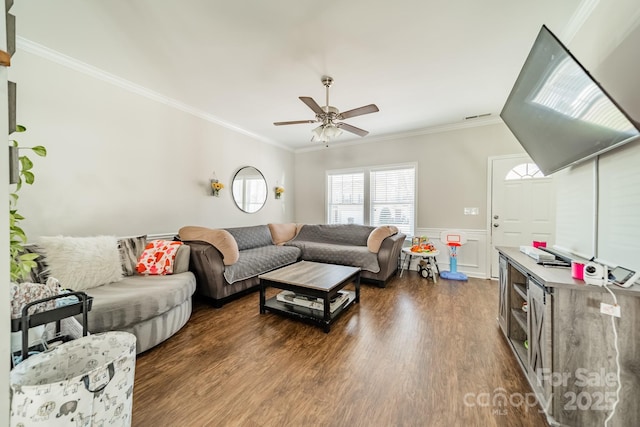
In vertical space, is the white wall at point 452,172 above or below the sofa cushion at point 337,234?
above

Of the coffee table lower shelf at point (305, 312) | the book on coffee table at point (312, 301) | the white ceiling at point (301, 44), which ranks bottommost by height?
the coffee table lower shelf at point (305, 312)

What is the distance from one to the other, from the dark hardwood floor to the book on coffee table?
165 mm

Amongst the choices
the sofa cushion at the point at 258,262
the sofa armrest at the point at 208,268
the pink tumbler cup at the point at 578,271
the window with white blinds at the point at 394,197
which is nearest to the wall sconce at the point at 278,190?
the sofa cushion at the point at 258,262

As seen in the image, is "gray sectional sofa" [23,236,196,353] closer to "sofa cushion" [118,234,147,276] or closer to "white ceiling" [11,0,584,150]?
"sofa cushion" [118,234,147,276]

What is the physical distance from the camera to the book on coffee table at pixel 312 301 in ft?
7.79

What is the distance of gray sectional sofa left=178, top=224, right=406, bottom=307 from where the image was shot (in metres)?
2.71

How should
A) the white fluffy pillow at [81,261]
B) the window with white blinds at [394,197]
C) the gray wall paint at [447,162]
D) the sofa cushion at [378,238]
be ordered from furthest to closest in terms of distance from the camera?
1. the window with white blinds at [394,197]
2. the gray wall paint at [447,162]
3. the sofa cushion at [378,238]
4. the white fluffy pillow at [81,261]

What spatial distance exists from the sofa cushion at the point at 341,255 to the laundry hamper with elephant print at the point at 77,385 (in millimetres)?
2902

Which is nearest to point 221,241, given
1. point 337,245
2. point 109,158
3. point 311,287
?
Result: point 311,287

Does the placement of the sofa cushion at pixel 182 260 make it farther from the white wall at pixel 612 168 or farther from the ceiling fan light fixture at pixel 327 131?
the white wall at pixel 612 168

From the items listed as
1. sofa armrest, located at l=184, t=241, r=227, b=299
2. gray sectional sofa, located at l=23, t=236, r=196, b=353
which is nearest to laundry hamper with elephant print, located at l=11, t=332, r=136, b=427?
gray sectional sofa, located at l=23, t=236, r=196, b=353

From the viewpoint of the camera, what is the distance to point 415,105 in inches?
130

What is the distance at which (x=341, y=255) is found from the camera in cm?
379

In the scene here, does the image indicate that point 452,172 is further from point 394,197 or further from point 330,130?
point 330,130
